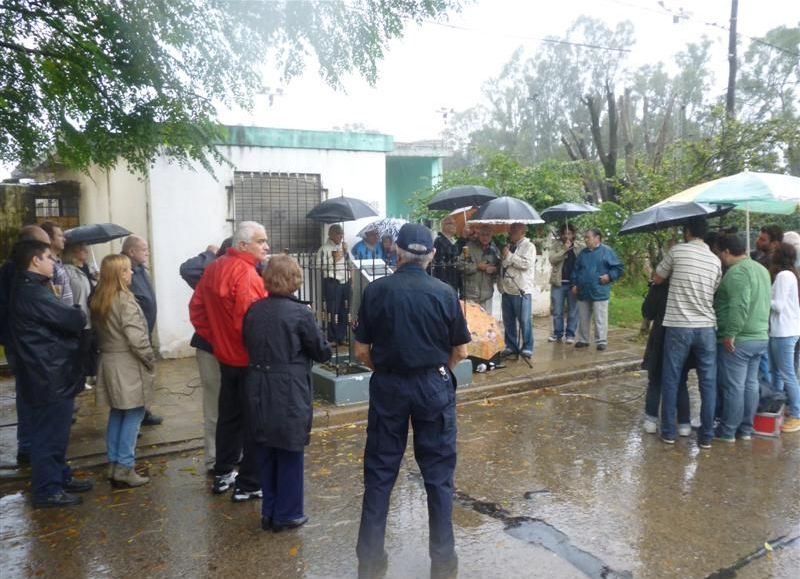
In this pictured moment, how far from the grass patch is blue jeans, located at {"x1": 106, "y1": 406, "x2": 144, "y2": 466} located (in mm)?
9196

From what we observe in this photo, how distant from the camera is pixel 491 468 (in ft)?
17.6

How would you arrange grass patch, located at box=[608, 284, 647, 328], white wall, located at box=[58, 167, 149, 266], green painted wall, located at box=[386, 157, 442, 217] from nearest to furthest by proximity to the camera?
white wall, located at box=[58, 167, 149, 266], grass patch, located at box=[608, 284, 647, 328], green painted wall, located at box=[386, 157, 442, 217]

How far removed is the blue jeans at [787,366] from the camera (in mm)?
6191

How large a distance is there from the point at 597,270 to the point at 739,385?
3777 millimetres

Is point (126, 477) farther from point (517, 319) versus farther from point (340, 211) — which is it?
point (517, 319)

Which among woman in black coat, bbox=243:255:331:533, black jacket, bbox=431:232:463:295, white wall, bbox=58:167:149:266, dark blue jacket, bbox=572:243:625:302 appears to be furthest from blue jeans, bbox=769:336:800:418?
white wall, bbox=58:167:149:266

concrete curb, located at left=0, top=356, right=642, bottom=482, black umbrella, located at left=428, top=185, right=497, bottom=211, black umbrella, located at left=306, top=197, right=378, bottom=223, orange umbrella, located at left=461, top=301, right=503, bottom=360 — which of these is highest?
black umbrella, located at left=428, top=185, right=497, bottom=211

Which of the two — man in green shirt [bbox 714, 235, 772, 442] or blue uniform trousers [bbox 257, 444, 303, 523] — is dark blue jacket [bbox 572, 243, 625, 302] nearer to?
man in green shirt [bbox 714, 235, 772, 442]

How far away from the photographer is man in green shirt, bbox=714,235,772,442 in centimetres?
563

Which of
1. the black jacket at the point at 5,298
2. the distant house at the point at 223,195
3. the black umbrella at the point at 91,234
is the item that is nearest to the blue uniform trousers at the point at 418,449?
the black jacket at the point at 5,298

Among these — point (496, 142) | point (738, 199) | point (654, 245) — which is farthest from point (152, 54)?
point (496, 142)

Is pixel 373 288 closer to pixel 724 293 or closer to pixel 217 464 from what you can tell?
pixel 217 464

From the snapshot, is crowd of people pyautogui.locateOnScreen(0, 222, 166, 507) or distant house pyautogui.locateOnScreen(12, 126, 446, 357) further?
distant house pyautogui.locateOnScreen(12, 126, 446, 357)

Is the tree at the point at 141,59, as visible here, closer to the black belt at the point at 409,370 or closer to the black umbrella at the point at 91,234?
the black umbrella at the point at 91,234
